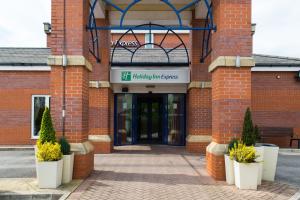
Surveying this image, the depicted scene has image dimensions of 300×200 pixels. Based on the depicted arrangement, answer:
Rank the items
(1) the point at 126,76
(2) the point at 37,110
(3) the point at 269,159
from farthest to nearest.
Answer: (2) the point at 37,110, (1) the point at 126,76, (3) the point at 269,159

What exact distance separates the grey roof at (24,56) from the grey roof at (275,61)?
35.2ft

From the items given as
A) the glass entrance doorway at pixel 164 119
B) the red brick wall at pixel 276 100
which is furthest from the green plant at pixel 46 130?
the red brick wall at pixel 276 100

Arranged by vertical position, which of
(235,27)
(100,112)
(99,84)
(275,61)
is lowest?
(100,112)

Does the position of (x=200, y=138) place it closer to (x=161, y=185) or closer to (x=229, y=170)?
(x=229, y=170)

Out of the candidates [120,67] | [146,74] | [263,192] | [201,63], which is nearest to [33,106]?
[120,67]

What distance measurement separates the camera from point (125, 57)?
19.7m

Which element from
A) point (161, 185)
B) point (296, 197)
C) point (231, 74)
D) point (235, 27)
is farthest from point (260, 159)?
point (235, 27)

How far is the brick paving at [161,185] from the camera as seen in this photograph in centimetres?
716

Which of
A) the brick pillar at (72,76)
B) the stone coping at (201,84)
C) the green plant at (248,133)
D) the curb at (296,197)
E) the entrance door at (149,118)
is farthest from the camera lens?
the entrance door at (149,118)

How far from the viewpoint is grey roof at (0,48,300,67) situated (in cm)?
1789

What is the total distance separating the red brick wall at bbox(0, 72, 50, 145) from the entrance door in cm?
528

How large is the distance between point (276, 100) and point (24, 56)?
1322 cm

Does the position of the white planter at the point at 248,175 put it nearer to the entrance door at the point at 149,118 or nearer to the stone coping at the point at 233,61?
the stone coping at the point at 233,61

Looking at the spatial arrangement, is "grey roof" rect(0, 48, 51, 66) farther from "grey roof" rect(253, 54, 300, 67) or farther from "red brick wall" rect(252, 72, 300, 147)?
"grey roof" rect(253, 54, 300, 67)
